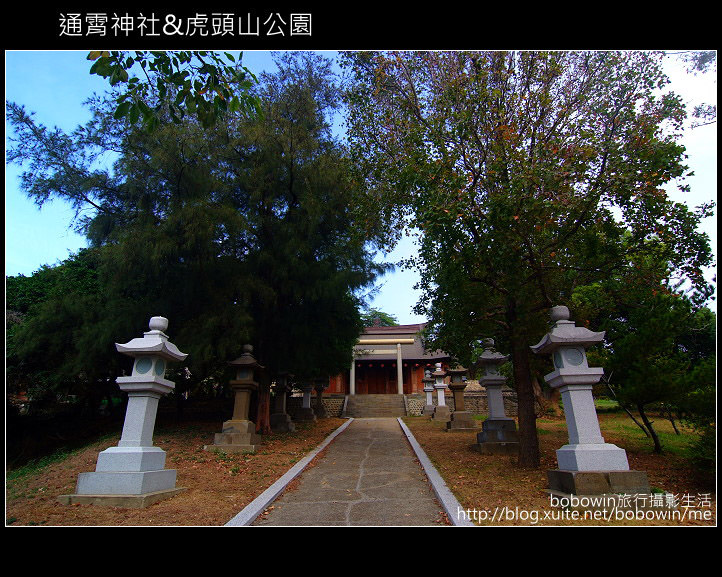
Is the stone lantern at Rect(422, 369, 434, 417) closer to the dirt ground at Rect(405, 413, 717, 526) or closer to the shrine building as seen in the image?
the shrine building

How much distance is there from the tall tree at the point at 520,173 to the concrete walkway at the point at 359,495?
2.43 metres

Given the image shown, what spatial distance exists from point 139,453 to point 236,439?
4.30 m

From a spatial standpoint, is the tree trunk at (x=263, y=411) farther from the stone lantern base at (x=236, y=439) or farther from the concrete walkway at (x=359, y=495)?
the concrete walkway at (x=359, y=495)

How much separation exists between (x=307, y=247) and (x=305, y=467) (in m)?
5.20

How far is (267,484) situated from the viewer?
6.75 m

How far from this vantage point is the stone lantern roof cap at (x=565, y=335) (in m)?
5.94

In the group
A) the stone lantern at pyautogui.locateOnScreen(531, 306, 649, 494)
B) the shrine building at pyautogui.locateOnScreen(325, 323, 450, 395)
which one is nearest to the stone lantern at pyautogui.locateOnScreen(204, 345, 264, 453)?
the stone lantern at pyautogui.locateOnScreen(531, 306, 649, 494)

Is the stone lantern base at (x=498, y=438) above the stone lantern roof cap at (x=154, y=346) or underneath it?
underneath

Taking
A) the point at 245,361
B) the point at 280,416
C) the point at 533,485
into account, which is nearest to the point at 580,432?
the point at 533,485

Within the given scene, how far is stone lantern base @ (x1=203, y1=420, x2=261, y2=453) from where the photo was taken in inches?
385

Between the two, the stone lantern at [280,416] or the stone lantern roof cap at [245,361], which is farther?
the stone lantern at [280,416]

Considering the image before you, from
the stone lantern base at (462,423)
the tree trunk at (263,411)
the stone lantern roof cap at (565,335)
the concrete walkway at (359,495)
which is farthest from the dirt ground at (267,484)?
the stone lantern base at (462,423)

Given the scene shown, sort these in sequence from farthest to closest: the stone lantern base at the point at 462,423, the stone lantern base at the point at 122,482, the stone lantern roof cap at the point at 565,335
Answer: the stone lantern base at the point at 462,423 → the stone lantern roof cap at the point at 565,335 → the stone lantern base at the point at 122,482

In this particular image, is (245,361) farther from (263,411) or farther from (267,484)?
(267,484)
